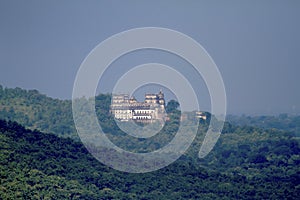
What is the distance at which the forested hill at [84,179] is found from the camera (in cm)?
4103

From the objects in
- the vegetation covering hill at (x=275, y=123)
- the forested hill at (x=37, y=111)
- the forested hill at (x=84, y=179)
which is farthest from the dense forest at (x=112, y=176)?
the vegetation covering hill at (x=275, y=123)

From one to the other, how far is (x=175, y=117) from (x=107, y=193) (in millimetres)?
31197

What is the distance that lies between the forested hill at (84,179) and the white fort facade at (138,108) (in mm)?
17190

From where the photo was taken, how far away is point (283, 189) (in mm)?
45375

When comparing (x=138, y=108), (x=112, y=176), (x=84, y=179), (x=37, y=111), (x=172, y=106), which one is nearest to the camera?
(x=84, y=179)

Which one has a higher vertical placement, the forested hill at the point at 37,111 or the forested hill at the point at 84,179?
the forested hill at the point at 37,111

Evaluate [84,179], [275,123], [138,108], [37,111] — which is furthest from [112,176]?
[275,123]

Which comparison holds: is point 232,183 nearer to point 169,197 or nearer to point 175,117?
point 169,197

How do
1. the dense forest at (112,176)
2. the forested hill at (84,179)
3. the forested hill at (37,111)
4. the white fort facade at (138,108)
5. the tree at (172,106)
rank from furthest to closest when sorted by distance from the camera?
the tree at (172,106)
the forested hill at (37,111)
the white fort facade at (138,108)
the dense forest at (112,176)
the forested hill at (84,179)

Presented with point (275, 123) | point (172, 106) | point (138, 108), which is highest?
point (172, 106)

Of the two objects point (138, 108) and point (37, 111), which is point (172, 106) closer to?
point (138, 108)

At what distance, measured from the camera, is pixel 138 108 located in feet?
225

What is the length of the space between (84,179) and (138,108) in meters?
25.0

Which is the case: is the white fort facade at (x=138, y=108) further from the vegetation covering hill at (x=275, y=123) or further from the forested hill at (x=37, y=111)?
the vegetation covering hill at (x=275, y=123)
